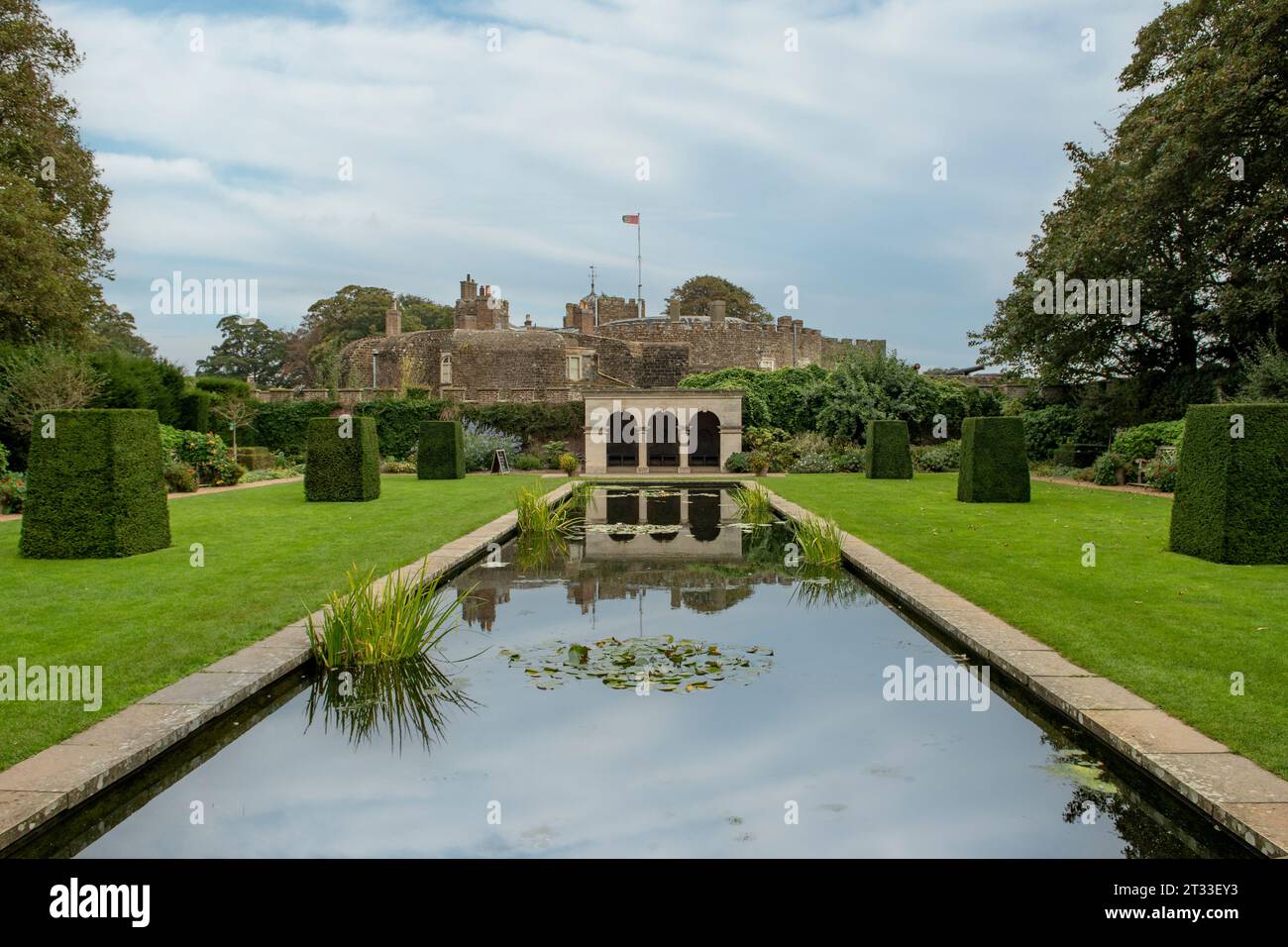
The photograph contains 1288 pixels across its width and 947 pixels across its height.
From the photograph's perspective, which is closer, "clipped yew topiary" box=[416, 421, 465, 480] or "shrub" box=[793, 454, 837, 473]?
"clipped yew topiary" box=[416, 421, 465, 480]

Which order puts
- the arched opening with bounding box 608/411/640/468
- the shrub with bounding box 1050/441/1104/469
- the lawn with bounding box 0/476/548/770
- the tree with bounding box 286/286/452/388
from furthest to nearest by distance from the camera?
the tree with bounding box 286/286/452/388
the arched opening with bounding box 608/411/640/468
the shrub with bounding box 1050/441/1104/469
the lawn with bounding box 0/476/548/770

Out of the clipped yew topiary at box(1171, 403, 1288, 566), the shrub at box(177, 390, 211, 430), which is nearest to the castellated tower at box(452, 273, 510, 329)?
the shrub at box(177, 390, 211, 430)

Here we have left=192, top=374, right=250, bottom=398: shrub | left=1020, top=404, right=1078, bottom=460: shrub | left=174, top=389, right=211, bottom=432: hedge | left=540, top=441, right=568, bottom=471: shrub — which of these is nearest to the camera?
left=174, top=389, right=211, bottom=432: hedge

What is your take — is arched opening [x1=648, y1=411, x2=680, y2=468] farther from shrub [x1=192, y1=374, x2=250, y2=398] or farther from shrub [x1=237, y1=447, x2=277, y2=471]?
shrub [x1=192, y1=374, x2=250, y2=398]

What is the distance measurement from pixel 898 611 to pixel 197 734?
471 centimetres

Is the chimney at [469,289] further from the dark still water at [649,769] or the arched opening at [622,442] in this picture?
the dark still water at [649,769]

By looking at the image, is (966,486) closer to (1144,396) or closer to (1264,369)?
(1264,369)

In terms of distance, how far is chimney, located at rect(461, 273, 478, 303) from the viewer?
39062mm

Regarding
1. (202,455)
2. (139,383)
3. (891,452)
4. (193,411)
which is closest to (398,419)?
(193,411)

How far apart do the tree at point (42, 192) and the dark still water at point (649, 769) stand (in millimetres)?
15955

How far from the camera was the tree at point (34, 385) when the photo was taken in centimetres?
1515

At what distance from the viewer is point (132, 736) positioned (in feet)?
11.5

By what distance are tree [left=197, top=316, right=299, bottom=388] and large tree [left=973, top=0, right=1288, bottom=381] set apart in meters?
45.4

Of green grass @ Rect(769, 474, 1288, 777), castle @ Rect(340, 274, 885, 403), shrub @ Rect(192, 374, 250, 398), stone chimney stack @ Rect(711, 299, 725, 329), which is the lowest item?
green grass @ Rect(769, 474, 1288, 777)
